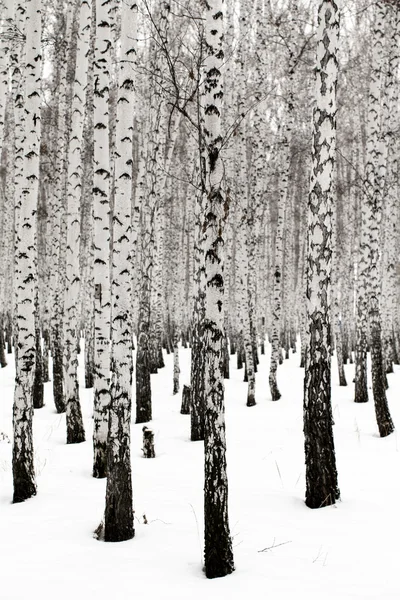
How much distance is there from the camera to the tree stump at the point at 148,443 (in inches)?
282

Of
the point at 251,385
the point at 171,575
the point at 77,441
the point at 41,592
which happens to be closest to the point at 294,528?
the point at 171,575

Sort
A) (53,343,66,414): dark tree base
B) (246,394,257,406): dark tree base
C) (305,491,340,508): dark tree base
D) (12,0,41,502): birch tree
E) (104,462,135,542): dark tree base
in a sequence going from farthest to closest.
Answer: (246,394,257,406): dark tree base → (53,343,66,414): dark tree base → (12,0,41,502): birch tree → (305,491,340,508): dark tree base → (104,462,135,542): dark tree base

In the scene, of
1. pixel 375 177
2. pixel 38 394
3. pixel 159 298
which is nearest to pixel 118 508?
pixel 375 177

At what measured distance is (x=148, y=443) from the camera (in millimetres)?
7207

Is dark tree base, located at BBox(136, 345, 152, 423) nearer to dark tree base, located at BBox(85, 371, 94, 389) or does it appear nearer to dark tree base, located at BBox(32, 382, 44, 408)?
dark tree base, located at BBox(32, 382, 44, 408)

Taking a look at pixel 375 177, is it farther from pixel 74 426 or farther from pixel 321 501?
pixel 74 426

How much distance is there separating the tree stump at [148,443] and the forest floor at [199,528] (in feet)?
0.43

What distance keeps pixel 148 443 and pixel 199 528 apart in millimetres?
2677

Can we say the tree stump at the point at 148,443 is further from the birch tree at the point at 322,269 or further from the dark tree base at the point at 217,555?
the dark tree base at the point at 217,555

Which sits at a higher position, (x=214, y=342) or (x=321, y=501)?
(x=214, y=342)

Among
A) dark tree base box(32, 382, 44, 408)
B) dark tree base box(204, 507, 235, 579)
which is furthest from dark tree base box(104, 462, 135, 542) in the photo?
dark tree base box(32, 382, 44, 408)

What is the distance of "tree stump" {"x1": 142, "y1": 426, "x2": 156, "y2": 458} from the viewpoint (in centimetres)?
717

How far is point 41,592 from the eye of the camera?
3521mm

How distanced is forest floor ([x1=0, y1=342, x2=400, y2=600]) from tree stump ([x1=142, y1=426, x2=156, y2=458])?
0.13 meters
